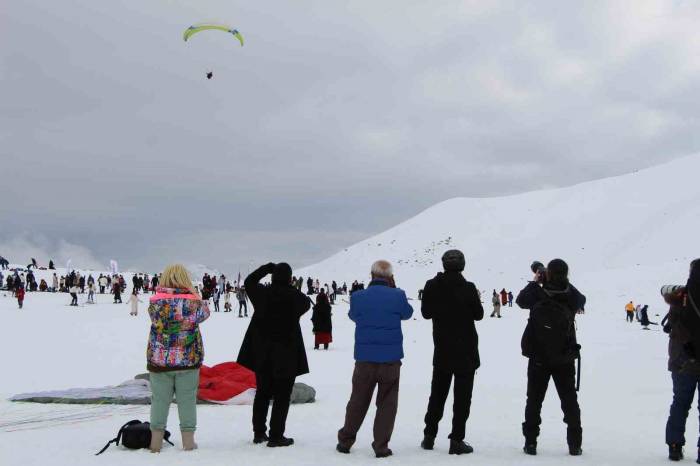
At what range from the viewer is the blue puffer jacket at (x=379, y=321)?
676 cm

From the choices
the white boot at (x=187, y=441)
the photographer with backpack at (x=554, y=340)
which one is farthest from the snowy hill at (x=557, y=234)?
the white boot at (x=187, y=441)

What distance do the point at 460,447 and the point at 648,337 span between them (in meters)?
20.9

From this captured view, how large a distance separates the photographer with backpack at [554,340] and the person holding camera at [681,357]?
762 mm

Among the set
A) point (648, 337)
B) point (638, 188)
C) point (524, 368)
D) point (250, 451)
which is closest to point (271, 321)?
point (250, 451)

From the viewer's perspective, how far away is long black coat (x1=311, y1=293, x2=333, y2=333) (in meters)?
19.5

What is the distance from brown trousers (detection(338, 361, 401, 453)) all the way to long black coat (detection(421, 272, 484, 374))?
47 centimetres

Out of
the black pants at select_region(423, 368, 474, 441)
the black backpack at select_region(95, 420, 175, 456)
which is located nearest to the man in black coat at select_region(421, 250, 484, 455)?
the black pants at select_region(423, 368, 474, 441)

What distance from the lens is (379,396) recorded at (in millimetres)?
6844

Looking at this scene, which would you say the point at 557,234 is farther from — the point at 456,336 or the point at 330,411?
the point at 456,336

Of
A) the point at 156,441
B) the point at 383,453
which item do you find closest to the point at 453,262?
the point at 383,453

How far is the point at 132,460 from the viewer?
664 cm

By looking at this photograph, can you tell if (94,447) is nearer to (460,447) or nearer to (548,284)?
(460,447)

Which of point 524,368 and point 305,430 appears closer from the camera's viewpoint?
point 305,430

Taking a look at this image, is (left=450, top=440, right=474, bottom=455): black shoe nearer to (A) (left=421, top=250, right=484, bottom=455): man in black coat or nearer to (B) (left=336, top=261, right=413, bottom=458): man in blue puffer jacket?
(A) (left=421, top=250, right=484, bottom=455): man in black coat
